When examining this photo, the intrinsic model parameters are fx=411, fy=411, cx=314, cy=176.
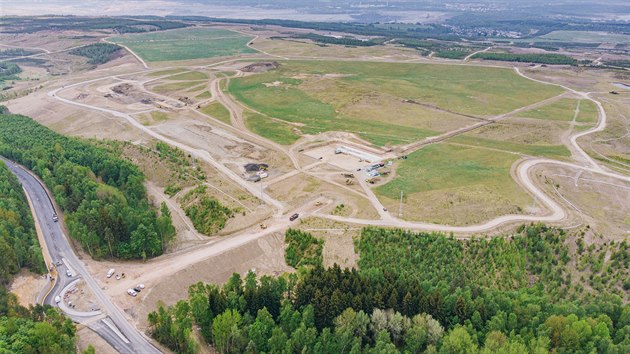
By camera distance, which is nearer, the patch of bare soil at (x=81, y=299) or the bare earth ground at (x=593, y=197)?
the patch of bare soil at (x=81, y=299)

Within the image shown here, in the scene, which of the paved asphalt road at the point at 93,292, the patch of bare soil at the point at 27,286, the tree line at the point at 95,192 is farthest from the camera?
the tree line at the point at 95,192

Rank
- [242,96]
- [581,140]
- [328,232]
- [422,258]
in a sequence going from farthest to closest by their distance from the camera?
[242,96] → [581,140] → [328,232] → [422,258]

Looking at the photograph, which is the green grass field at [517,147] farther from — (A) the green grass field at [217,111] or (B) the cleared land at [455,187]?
(A) the green grass field at [217,111]

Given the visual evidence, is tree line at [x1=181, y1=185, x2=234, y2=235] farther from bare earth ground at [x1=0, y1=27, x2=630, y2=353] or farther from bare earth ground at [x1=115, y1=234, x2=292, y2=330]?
bare earth ground at [x1=115, y1=234, x2=292, y2=330]

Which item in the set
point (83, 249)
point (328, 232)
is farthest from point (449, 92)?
point (83, 249)

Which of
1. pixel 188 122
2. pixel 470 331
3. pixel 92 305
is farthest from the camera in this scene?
pixel 188 122

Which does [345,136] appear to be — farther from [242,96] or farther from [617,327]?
[617,327]

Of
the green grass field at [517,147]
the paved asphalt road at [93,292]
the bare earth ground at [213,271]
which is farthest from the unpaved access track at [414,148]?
the paved asphalt road at [93,292]
